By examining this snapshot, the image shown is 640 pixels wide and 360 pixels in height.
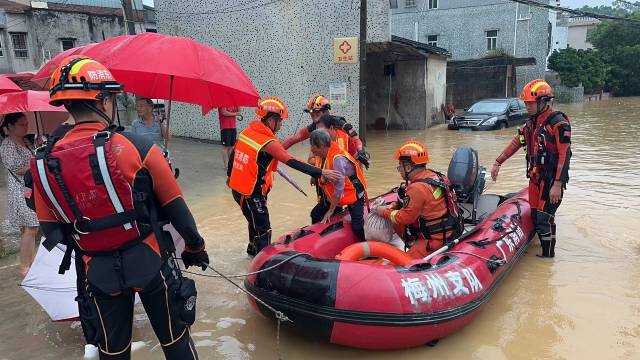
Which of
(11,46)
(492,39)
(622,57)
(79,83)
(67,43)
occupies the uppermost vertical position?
(492,39)

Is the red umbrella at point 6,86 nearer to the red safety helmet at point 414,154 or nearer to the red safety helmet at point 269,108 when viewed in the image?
the red safety helmet at point 269,108

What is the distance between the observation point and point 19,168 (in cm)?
407

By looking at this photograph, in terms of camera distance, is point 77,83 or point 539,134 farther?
point 539,134

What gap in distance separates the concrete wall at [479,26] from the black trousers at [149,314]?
26.0 m

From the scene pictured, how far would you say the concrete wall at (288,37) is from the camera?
11.5 metres

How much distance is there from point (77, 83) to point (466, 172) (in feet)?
13.5

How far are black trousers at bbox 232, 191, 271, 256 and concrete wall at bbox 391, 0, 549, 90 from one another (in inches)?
948

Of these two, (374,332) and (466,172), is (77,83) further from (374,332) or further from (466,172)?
(466,172)

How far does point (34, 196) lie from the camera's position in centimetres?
211

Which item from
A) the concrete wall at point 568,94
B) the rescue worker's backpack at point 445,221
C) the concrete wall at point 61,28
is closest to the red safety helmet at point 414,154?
the rescue worker's backpack at point 445,221

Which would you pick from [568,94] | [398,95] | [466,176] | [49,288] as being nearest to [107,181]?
[49,288]

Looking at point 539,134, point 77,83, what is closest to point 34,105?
point 77,83

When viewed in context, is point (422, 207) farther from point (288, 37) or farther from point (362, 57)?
point (288, 37)

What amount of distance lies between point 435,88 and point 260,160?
1431 centimetres
